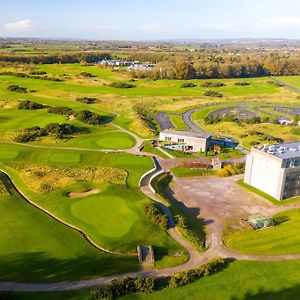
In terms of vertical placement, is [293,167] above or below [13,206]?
above

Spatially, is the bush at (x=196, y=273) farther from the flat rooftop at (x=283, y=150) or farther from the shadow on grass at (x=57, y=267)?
the flat rooftop at (x=283, y=150)

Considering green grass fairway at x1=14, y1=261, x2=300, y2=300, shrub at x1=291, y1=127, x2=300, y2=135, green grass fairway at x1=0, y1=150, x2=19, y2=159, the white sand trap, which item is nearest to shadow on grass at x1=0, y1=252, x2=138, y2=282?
green grass fairway at x1=14, y1=261, x2=300, y2=300

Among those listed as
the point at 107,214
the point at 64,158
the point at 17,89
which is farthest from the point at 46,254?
the point at 17,89

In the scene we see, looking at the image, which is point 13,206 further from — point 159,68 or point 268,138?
point 159,68

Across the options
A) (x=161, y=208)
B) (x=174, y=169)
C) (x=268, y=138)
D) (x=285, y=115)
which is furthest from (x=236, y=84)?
(x=161, y=208)

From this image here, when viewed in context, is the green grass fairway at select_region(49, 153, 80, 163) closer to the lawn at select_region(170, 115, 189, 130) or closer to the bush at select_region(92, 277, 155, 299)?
the lawn at select_region(170, 115, 189, 130)

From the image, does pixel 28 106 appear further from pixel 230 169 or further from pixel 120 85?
pixel 230 169
